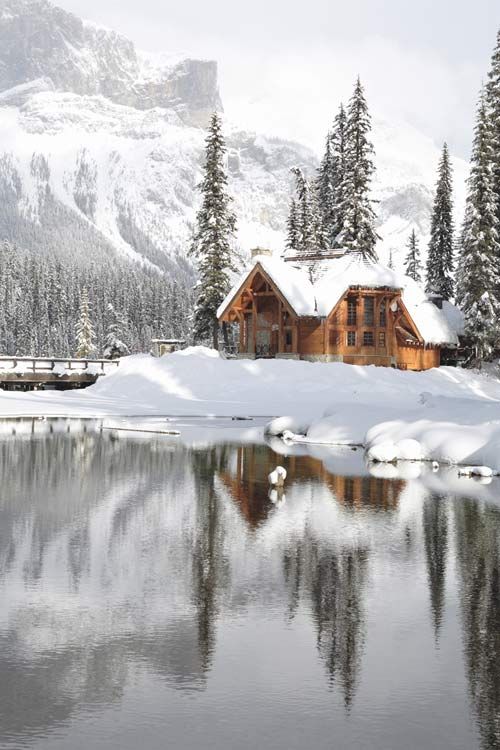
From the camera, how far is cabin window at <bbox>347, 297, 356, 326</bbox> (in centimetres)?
5806

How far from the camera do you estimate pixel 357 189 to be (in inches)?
2557

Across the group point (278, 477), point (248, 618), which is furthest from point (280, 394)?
point (248, 618)

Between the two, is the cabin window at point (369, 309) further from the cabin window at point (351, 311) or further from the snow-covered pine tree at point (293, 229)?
the snow-covered pine tree at point (293, 229)

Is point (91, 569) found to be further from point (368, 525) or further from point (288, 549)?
point (368, 525)

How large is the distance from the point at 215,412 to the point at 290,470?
18.1 m

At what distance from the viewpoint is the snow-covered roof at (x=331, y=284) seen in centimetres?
5606

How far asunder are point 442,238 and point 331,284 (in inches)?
950

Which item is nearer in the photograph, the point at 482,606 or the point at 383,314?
the point at 482,606

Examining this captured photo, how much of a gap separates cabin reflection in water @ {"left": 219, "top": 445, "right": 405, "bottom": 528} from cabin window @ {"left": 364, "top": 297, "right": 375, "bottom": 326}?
33.2m

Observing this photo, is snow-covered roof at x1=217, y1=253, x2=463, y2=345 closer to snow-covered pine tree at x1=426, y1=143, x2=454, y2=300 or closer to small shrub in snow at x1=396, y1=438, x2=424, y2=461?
snow-covered pine tree at x1=426, y1=143, x2=454, y2=300

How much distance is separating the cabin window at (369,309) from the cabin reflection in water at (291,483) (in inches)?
1307

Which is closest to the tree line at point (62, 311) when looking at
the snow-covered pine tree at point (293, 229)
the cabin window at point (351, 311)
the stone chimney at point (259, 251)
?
the snow-covered pine tree at point (293, 229)

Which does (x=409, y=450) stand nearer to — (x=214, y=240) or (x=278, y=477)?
(x=278, y=477)

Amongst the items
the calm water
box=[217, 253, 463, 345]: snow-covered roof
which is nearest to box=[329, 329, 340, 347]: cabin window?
box=[217, 253, 463, 345]: snow-covered roof
